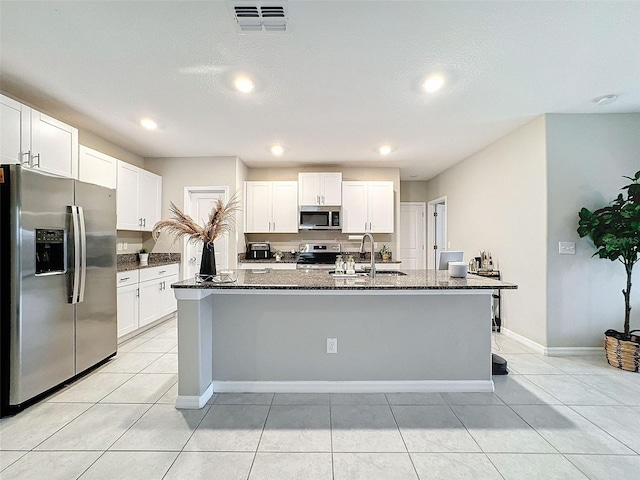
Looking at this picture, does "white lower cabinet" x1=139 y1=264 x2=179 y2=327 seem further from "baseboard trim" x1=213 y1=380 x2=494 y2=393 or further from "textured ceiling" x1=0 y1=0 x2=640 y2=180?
"baseboard trim" x1=213 y1=380 x2=494 y2=393

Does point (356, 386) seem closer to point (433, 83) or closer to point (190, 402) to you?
point (190, 402)

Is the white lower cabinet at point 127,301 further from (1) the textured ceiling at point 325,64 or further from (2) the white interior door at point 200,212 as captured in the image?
(1) the textured ceiling at point 325,64

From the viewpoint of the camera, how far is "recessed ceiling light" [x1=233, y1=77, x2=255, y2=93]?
2.55 m

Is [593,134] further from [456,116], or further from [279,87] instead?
[279,87]

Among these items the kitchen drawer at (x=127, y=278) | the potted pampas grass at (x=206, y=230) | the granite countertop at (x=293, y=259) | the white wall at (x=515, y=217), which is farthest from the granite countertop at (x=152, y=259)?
the white wall at (x=515, y=217)

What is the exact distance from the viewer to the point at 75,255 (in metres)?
2.59

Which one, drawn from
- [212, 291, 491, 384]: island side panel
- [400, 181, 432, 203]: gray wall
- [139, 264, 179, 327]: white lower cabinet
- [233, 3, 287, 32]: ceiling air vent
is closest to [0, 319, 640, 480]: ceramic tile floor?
[212, 291, 491, 384]: island side panel

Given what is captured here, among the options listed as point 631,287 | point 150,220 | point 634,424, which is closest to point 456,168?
point 631,287

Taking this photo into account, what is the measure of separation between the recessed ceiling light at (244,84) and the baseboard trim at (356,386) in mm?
2517

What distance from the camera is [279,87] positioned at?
8.73 ft

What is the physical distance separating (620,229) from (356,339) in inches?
108

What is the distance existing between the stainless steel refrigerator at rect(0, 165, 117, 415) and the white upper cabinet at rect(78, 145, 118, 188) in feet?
2.29

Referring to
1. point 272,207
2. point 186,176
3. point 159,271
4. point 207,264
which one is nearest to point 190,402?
point 207,264

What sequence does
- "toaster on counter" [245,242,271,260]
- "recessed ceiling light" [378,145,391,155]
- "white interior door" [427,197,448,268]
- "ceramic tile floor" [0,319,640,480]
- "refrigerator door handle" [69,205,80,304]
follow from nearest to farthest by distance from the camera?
1. "ceramic tile floor" [0,319,640,480]
2. "refrigerator door handle" [69,205,80,304]
3. "recessed ceiling light" [378,145,391,155]
4. "toaster on counter" [245,242,271,260]
5. "white interior door" [427,197,448,268]
